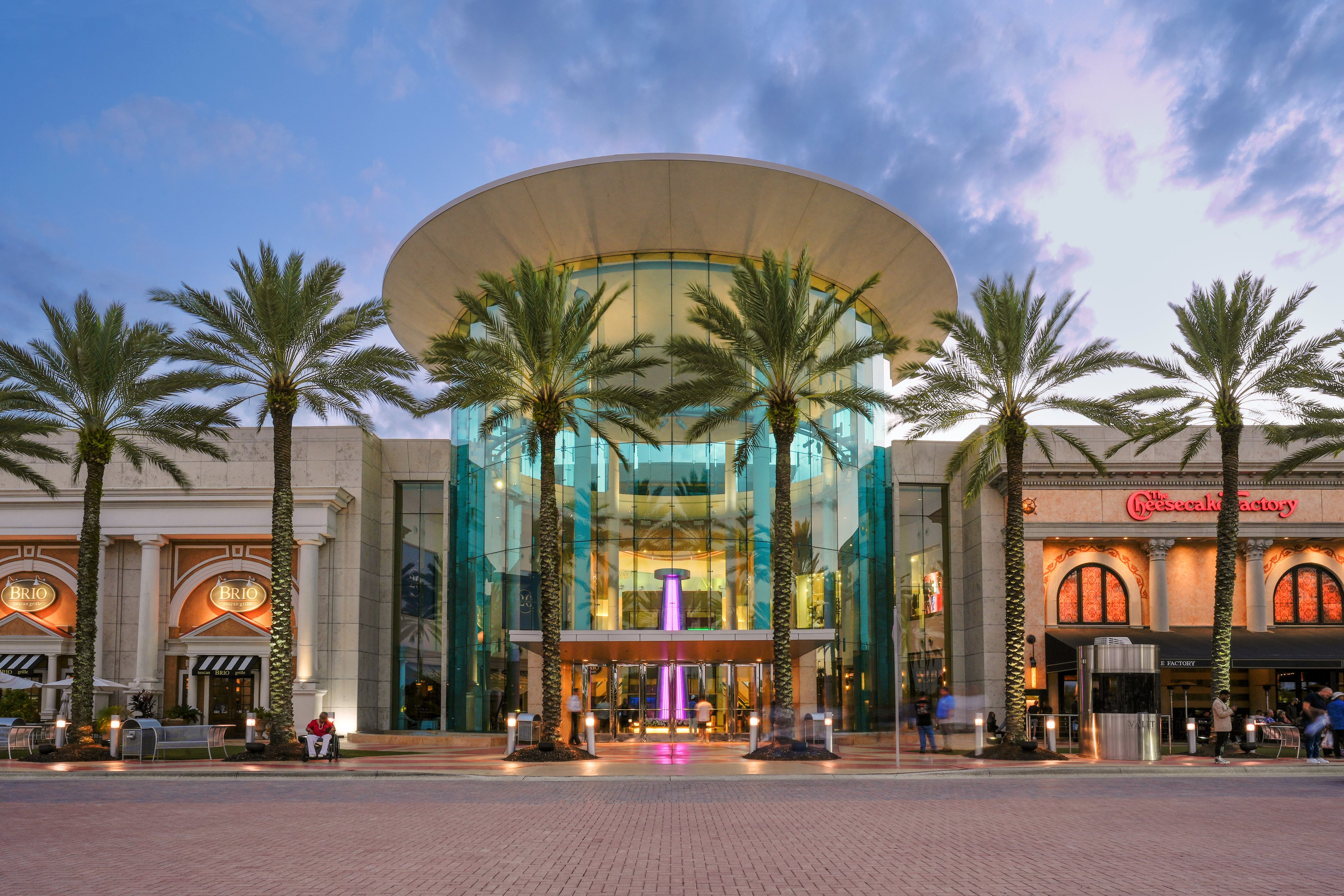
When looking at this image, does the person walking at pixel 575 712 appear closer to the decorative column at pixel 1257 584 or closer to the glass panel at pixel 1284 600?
the decorative column at pixel 1257 584

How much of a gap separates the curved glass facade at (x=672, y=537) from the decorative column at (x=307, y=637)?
17.2 ft

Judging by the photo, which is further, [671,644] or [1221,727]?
[671,644]

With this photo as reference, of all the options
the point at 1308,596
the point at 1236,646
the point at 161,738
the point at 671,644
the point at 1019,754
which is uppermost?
the point at 1308,596

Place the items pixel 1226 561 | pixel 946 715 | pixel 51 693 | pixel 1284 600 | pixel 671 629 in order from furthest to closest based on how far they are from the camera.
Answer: pixel 1284 600
pixel 51 693
pixel 671 629
pixel 946 715
pixel 1226 561

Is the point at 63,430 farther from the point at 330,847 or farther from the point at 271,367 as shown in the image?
the point at 330,847

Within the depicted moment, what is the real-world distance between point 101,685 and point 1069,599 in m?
31.6

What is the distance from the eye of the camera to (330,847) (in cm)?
1256

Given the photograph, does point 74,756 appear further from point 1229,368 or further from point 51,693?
point 1229,368

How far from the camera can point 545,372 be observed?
30094mm

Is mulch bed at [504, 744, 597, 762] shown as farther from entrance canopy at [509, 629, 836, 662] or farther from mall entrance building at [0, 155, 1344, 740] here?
mall entrance building at [0, 155, 1344, 740]

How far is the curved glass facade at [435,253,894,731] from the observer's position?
121ft

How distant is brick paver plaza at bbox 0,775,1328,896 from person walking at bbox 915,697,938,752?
11168mm

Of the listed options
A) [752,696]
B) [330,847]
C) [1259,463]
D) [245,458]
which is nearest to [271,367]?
[245,458]

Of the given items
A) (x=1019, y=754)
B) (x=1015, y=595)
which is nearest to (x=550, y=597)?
(x=1015, y=595)
